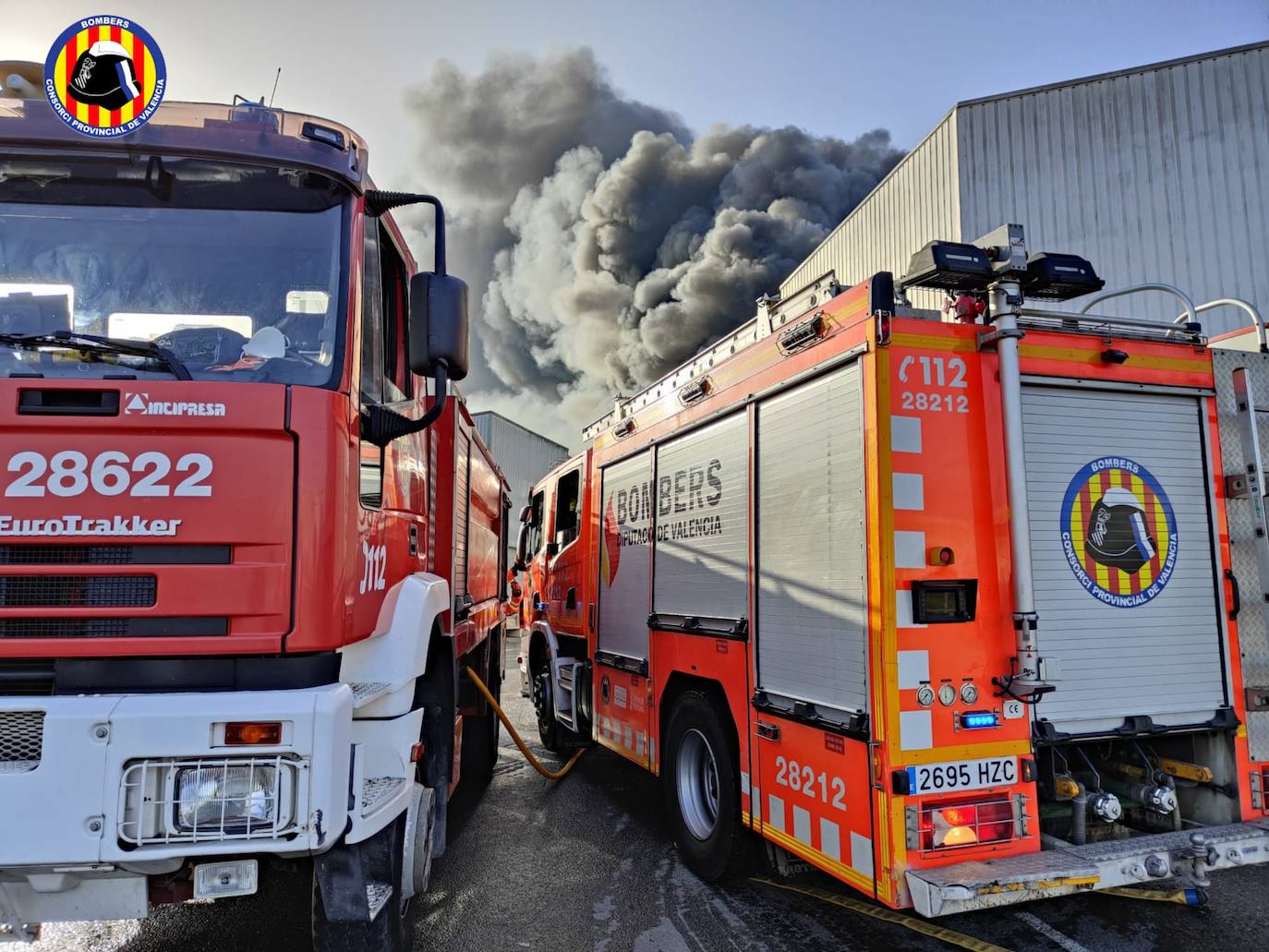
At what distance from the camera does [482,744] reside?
Result: 664 centimetres

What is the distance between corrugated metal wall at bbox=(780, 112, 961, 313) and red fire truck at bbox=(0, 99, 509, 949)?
10.8 meters

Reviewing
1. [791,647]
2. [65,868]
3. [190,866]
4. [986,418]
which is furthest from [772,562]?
[65,868]

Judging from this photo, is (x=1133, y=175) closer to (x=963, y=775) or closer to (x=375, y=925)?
(x=963, y=775)

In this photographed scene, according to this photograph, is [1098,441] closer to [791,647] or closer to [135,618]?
[791,647]

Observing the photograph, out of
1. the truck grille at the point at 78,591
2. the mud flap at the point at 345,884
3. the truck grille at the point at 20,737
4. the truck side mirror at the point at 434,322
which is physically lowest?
the mud flap at the point at 345,884

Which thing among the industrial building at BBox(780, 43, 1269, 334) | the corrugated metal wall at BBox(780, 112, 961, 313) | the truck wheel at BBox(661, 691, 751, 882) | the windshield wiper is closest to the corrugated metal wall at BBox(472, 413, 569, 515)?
the corrugated metal wall at BBox(780, 112, 961, 313)

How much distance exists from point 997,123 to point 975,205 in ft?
4.70

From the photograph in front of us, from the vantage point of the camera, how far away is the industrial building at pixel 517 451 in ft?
96.5

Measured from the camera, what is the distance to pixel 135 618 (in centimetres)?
235

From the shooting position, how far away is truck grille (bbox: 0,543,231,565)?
7.64 ft

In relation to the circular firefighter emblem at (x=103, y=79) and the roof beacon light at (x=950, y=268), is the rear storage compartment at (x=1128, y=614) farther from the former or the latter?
the circular firefighter emblem at (x=103, y=79)

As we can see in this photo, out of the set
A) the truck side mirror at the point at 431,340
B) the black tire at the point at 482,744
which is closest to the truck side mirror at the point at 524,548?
the black tire at the point at 482,744

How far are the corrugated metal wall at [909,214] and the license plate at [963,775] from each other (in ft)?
32.6

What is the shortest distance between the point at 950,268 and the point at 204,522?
2.92 m
